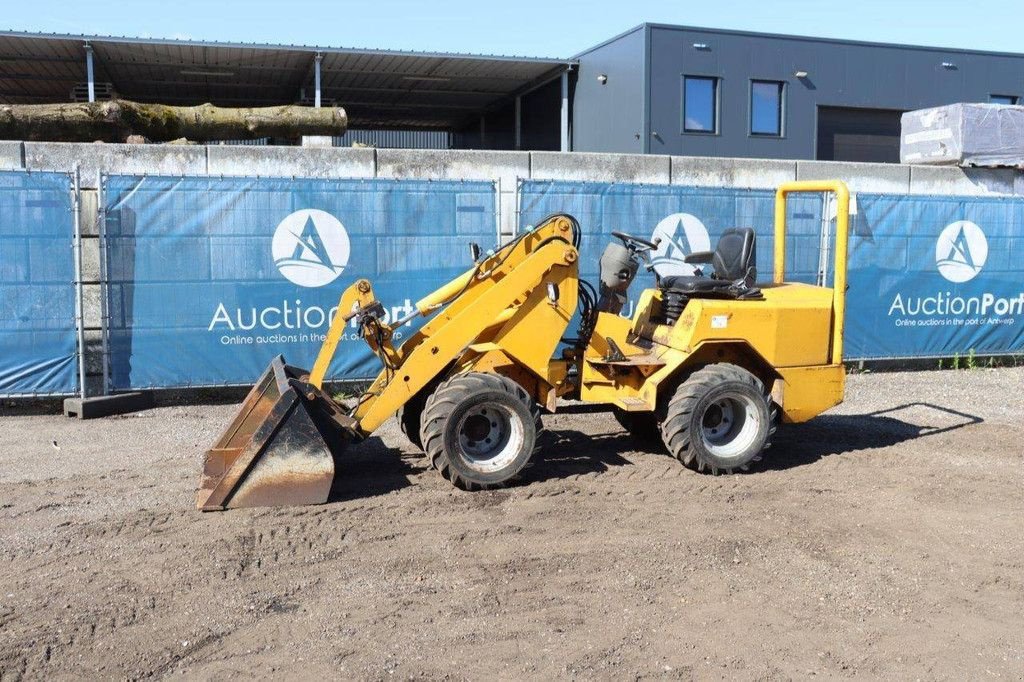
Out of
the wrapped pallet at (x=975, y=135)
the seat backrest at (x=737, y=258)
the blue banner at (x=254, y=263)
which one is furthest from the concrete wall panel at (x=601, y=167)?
the wrapped pallet at (x=975, y=135)

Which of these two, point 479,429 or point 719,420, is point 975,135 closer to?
point 719,420

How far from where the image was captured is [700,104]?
23.7 m

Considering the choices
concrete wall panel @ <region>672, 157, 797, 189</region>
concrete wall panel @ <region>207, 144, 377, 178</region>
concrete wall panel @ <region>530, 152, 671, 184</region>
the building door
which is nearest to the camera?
concrete wall panel @ <region>207, 144, 377, 178</region>

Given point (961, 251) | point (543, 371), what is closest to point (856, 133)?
point (961, 251)

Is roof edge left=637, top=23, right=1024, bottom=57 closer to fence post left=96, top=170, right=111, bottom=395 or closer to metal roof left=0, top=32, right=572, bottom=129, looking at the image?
metal roof left=0, top=32, right=572, bottom=129

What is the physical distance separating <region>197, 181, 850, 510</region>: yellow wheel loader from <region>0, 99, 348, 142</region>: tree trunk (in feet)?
24.0

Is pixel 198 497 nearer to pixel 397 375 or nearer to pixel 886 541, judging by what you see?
pixel 397 375

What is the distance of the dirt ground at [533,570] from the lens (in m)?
4.27

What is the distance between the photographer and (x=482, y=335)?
699 cm

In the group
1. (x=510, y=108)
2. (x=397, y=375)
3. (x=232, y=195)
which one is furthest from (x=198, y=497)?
(x=510, y=108)

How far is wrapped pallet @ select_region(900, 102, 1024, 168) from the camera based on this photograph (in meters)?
13.5

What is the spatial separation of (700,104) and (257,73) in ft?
36.4

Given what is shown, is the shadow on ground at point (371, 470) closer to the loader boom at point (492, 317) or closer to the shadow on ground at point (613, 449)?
the shadow on ground at point (613, 449)

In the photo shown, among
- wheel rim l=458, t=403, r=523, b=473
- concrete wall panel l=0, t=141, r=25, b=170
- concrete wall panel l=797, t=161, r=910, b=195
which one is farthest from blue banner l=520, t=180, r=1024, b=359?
concrete wall panel l=0, t=141, r=25, b=170
